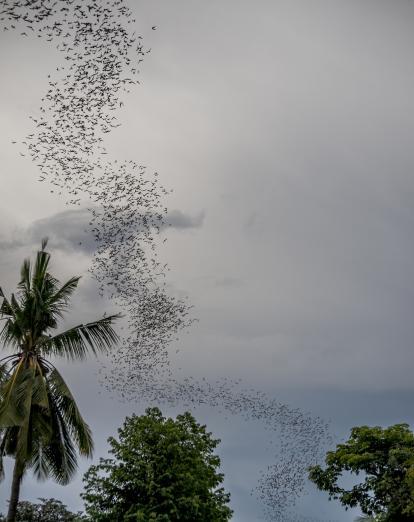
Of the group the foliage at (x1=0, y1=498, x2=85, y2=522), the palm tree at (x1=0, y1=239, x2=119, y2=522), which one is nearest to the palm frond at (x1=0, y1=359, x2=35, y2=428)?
the palm tree at (x1=0, y1=239, x2=119, y2=522)

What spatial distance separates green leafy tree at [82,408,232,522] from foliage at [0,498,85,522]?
23.1 feet

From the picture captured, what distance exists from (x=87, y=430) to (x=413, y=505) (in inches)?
639

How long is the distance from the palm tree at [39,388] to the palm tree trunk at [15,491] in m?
0.03

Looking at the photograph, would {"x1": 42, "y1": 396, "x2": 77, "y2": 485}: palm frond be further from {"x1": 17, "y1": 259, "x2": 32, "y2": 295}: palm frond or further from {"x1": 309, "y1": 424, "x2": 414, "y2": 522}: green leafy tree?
{"x1": 309, "y1": 424, "x2": 414, "y2": 522}: green leafy tree

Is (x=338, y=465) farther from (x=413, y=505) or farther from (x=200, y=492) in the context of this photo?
(x=200, y=492)

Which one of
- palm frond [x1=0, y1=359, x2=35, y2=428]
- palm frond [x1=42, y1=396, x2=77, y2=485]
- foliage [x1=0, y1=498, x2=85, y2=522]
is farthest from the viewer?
foliage [x1=0, y1=498, x2=85, y2=522]

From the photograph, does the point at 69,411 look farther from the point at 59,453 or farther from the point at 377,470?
the point at 377,470

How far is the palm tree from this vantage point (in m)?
22.1

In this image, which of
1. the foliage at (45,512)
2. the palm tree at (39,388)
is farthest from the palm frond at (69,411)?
the foliage at (45,512)

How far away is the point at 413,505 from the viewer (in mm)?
31719

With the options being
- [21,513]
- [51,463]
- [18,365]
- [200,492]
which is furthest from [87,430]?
[21,513]

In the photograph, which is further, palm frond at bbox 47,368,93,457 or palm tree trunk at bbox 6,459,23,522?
palm frond at bbox 47,368,93,457

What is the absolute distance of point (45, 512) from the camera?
32969mm

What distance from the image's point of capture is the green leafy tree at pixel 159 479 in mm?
25422
